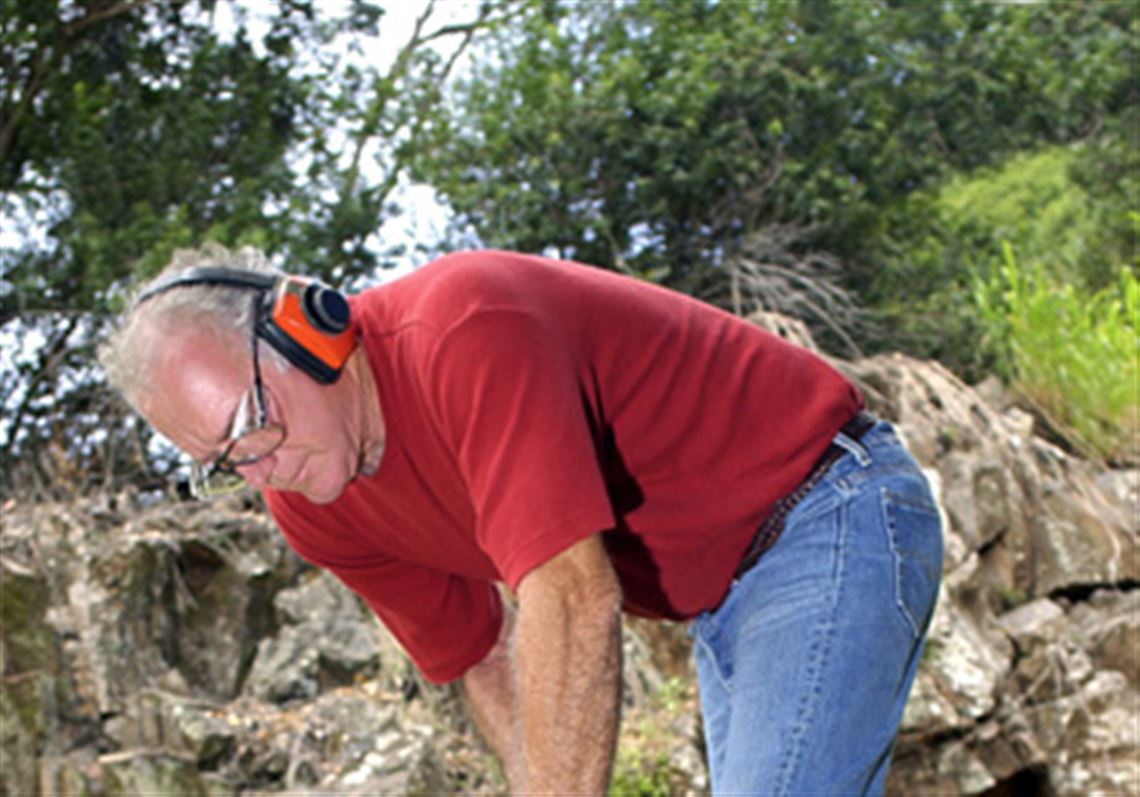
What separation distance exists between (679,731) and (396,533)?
2.69 m

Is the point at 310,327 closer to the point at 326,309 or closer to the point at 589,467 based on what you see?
the point at 326,309

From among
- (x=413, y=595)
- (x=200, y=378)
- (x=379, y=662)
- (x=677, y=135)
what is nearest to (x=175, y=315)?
(x=200, y=378)

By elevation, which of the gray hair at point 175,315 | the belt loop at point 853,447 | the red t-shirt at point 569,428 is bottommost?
the belt loop at point 853,447

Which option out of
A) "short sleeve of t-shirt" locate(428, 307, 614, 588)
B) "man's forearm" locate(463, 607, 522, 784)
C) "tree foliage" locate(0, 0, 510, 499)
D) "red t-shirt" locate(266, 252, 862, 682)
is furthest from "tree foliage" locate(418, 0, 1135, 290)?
"short sleeve of t-shirt" locate(428, 307, 614, 588)

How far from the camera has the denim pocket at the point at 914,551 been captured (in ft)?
6.41

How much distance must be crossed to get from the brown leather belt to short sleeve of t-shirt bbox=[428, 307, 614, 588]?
1.23ft

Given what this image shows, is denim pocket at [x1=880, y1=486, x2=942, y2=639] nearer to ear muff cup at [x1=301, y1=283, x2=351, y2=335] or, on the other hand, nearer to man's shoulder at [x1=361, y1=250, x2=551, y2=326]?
man's shoulder at [x1=361, y1=250, x2=551, y2=326]

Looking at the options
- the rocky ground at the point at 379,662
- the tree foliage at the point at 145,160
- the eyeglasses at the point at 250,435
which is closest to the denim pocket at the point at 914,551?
the eyeglasses at the point at 250,435

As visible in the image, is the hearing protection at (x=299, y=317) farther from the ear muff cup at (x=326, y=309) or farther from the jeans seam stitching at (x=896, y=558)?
the jeans seam stitching at (x=896, y=558)

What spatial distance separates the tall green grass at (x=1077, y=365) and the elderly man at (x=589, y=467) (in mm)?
4842

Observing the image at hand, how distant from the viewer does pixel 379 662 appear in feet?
17.1

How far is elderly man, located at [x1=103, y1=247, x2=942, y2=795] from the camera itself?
67.3 inches

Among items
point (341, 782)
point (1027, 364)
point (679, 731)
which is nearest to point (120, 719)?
point (341, 782)

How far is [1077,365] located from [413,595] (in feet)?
16.5
